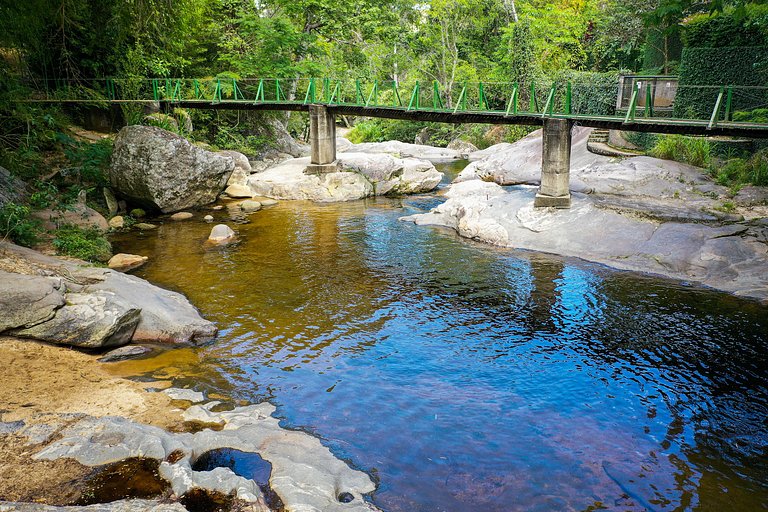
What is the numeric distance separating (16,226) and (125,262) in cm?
300

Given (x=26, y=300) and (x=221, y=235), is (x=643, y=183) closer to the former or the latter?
(x=221, y=235)

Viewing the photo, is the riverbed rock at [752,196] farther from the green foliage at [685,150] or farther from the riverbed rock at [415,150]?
the riverbed rock at [415,150]

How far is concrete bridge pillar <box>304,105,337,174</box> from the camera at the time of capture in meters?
25.4

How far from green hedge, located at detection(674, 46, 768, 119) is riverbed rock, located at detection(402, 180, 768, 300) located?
6.12 metres

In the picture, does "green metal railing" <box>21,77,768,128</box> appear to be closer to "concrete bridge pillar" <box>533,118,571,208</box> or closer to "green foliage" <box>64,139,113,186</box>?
"concrete bridge pillar" <box>533,118,571,208</box>

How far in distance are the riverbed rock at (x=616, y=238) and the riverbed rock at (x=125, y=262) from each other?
30.7ft

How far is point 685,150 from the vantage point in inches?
814

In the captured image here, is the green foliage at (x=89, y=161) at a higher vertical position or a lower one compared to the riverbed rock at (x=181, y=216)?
higher

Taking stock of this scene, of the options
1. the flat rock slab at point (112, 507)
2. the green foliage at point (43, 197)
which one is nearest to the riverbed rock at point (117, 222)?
the green foliage at point (43, 197)

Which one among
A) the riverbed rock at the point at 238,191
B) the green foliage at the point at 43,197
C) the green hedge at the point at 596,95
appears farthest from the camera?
the green hedge at the point at 596,95

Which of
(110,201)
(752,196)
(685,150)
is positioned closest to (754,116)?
(752,196)

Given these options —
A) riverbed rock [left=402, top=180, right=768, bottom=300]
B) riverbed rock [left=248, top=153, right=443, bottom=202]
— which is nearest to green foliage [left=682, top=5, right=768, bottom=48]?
riverbed rock [left=402, top=180, right=768, bottom=300]

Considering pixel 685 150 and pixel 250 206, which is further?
pixel 250 206

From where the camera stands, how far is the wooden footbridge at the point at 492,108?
16.6m
